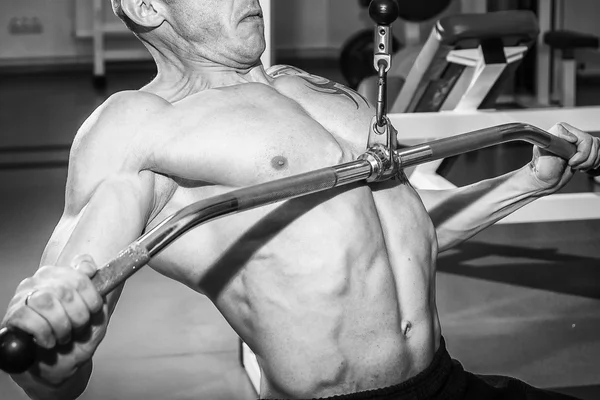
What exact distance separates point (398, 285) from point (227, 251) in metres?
0.21

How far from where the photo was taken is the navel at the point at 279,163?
3.81 ft

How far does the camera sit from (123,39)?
26.1 feet

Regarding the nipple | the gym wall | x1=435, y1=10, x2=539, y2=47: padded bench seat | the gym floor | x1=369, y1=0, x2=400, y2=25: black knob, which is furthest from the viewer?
the gym wall

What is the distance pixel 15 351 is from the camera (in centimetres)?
79

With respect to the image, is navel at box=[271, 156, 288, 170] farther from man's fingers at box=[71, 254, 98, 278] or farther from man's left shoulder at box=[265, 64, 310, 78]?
man's fingers at box=[71, 254, 98, 278]

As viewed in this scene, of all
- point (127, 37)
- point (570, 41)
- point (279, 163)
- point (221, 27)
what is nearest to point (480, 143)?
point (279, 163)

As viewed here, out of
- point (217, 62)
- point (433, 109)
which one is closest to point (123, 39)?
point (433, 109)

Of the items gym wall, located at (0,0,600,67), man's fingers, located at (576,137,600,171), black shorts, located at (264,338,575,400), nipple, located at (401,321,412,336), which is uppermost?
man's fingers, located at (576,137,600,171)

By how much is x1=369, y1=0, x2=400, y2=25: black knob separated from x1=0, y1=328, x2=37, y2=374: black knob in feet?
1.75

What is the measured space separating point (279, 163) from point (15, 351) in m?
0.46

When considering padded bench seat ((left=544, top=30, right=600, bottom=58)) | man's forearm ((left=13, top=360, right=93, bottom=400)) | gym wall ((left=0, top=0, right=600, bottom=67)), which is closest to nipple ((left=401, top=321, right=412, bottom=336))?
man's forearm ((left=13, top=360, right=93, bottom=400))

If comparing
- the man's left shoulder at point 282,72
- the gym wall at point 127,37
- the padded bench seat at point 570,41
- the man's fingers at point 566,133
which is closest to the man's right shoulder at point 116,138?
the man's left shoulder at point 282,72

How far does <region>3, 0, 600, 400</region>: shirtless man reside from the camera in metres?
1.13

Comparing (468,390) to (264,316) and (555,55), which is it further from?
(555,55)
